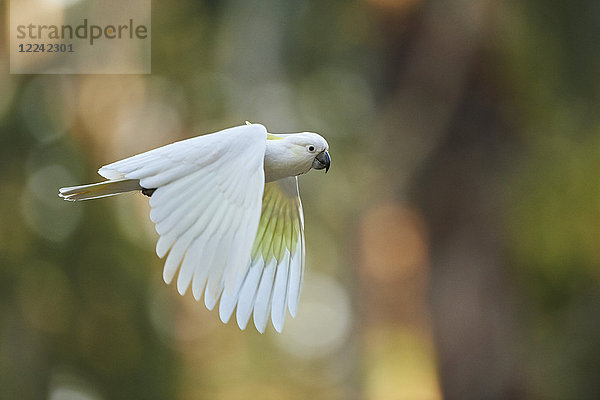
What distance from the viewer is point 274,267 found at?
2.90 m

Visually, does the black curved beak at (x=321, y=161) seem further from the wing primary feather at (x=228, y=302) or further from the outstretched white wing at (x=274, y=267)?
the wing primary feather at (x=228, y=302)

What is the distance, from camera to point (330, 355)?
8391mm

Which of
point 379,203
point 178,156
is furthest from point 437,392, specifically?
point 178,156

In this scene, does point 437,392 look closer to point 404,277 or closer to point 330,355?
point 404,277

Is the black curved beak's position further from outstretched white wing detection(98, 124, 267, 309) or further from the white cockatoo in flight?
outstretched white wing detection(98, 124, 267, 309)

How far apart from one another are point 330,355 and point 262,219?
5.51m

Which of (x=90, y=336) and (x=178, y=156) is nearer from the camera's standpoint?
(x=178, y=156)

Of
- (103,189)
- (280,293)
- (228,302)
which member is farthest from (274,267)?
(103,189)

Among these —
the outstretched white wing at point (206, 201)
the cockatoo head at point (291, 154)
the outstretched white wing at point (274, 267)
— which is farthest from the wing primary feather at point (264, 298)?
the outstretched white wing at point (206, 201)

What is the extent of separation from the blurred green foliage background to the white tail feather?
386 centimetres

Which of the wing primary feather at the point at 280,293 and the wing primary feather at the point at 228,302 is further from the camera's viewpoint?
the wing primary feather at the point at 280,293

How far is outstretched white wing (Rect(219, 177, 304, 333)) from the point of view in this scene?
105 inches

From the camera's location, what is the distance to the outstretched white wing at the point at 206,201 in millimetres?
2166

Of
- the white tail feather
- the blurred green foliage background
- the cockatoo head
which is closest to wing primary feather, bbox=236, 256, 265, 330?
the cockatoo head
